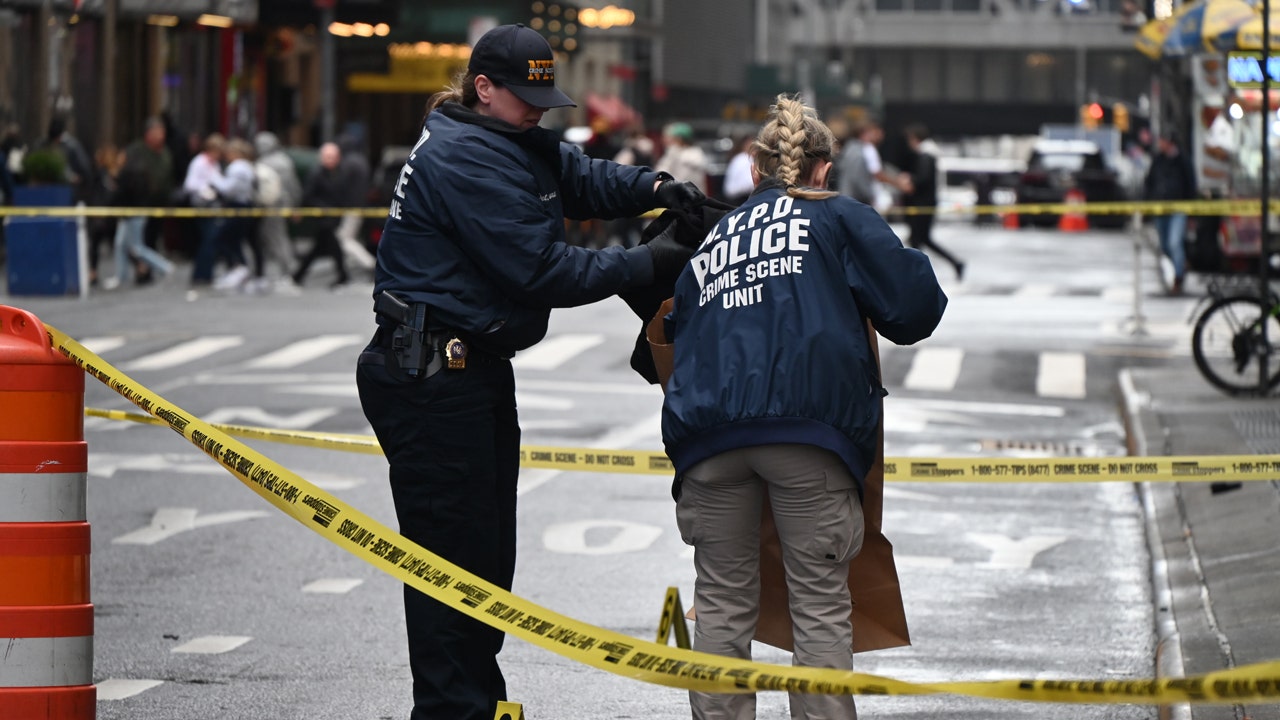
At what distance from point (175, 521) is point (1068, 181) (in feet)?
137

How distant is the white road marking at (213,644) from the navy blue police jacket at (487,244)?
7.99 ft

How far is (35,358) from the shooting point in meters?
5.11

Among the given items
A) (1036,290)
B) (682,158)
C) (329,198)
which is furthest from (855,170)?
(329,198)

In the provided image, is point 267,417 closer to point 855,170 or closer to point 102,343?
point 102,343

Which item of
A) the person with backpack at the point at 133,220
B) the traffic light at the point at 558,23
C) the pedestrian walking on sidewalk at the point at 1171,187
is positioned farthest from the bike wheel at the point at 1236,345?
the traffic light at the point at 558,23

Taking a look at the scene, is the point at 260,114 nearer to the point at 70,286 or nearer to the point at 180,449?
the point at 70,286

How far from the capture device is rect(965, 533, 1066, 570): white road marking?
9211mm

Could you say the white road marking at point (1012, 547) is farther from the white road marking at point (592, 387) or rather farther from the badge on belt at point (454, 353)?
the white road marking at point (592, 387)

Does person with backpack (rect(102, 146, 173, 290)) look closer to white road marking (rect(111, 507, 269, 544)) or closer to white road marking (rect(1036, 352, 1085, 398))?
white road marking (rect(1036, 352, 1085, 398))

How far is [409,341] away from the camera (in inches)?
207

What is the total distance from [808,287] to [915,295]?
0.26 meters

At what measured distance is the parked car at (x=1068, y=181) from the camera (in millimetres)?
48344

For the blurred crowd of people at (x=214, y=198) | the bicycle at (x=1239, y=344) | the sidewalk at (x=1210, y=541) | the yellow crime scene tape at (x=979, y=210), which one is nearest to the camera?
the sidewalk at (x=1210, y=541)

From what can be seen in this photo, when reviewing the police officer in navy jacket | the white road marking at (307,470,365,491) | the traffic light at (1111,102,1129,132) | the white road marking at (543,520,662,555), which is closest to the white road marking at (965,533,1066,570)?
the white road marking at (543,520,662,555)
